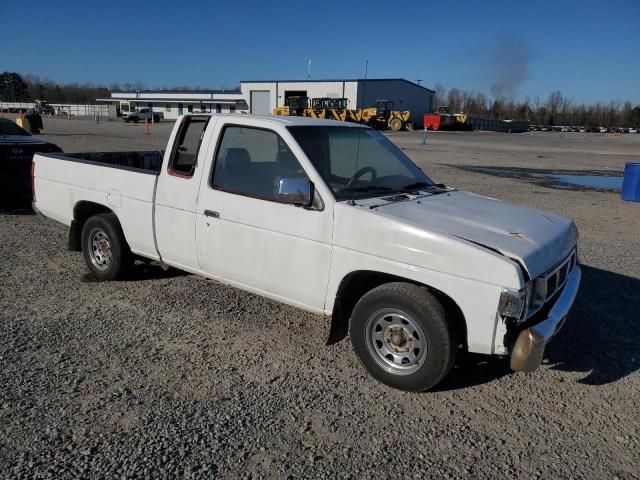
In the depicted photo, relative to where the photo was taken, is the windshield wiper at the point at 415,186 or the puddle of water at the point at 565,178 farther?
the puddle of water at the point at 565,178

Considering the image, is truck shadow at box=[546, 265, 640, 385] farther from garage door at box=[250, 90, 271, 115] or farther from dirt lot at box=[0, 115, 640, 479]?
garage door at box=[250, 90, 271, 115]

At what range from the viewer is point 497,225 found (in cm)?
→ 376

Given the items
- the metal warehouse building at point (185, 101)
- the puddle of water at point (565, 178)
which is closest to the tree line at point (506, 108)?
the metal warehouse building at point (185, 101)

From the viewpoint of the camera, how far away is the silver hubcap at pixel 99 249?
560 cm

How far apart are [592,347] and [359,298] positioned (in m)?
2.08

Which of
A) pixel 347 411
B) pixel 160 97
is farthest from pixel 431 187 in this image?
pixel 160 97

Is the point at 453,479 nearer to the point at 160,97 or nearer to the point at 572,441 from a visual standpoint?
→ the point at 572,441

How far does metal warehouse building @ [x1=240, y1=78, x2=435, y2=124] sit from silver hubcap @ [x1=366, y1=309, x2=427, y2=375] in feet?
214

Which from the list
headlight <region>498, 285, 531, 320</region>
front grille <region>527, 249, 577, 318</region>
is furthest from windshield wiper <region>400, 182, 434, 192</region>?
headlight <region>498, 285, 531, 320</region>

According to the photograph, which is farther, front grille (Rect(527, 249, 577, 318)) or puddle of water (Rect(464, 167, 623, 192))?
puddle of water (Rect(464, 167, 623, 192))

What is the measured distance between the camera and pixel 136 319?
4777mm

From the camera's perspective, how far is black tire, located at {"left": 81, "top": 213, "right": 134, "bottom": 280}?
541cm

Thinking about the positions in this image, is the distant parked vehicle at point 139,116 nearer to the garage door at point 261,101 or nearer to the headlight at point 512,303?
the garage door at point 261,101

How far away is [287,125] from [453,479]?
2.83 m
